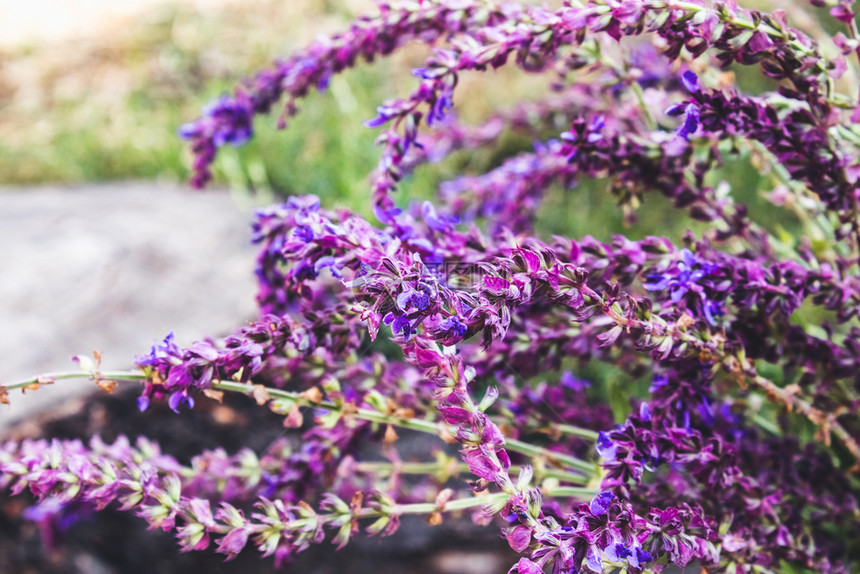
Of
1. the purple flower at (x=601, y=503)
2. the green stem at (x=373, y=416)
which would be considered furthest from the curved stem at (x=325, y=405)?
the purple flower at (x=601, y=503)

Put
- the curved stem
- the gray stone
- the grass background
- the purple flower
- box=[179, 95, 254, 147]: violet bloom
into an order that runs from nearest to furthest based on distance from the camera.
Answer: the purple flower < the curved stem < box=[179, 95, 254, 147]: violet bloom < the gray stone < the grass background

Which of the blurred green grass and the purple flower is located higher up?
the purple flower

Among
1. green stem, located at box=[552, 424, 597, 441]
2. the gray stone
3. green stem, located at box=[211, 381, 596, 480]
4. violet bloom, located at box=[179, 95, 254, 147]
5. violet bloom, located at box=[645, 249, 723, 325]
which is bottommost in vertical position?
the gray stone

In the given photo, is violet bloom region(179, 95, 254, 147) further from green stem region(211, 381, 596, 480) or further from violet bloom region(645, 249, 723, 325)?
violet bloom region(645, 249, 723, 325)

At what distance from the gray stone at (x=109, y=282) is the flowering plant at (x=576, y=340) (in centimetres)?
66

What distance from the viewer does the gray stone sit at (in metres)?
1.64

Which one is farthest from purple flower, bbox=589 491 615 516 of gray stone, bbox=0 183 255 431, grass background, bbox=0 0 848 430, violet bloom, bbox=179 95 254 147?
gray stone, bbox=0 183 255 431

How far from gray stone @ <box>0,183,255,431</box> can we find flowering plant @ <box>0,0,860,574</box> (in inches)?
26.1

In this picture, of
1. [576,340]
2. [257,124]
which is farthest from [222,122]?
[257,124]

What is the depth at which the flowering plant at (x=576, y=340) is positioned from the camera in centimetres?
67

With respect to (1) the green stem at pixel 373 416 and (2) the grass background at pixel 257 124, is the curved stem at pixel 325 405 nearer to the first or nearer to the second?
(1) the green stem at pixel 373 416

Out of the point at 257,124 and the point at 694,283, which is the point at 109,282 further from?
the point at 694,283

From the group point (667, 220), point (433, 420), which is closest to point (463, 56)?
point (433, 420)

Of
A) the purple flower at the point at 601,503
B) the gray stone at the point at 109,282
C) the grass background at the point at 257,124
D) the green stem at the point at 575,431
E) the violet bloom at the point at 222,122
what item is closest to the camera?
the purple flower at the point at 601,503
